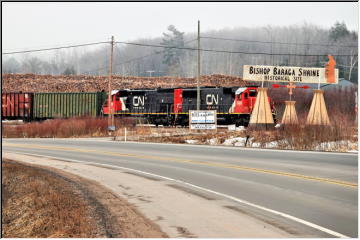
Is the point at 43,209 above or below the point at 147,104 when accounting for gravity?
below

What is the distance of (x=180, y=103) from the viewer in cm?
4616

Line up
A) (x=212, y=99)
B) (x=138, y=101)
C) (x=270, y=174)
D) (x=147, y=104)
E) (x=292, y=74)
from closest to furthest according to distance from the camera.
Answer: (x=270, y=174), (x=292, y=74), (x=212, y=99), (x=147, y=104), (x=138, y=101)

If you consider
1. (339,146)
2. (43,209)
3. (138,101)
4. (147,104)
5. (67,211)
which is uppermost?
(138,101)

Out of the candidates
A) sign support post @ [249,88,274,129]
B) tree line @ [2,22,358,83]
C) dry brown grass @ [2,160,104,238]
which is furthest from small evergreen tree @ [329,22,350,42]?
dry brown grass @ [2,160,104,238]

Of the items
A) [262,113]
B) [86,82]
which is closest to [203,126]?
[262,113]

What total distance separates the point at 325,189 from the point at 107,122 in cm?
3384

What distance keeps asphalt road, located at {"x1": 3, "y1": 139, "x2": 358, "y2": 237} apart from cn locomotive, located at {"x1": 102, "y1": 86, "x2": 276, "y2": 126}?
15719mm

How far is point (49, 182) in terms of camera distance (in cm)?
1532

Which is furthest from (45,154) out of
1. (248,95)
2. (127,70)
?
(127,70)

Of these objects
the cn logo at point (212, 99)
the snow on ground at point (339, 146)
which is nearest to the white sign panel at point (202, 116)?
the cn logo at point (212, 99)

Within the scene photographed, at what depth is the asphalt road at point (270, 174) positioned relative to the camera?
33.0ft

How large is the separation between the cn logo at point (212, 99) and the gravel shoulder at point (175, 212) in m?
28.8

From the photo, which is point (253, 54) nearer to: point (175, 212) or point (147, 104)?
point (147, 104)

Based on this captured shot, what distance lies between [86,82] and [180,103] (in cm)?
4666
